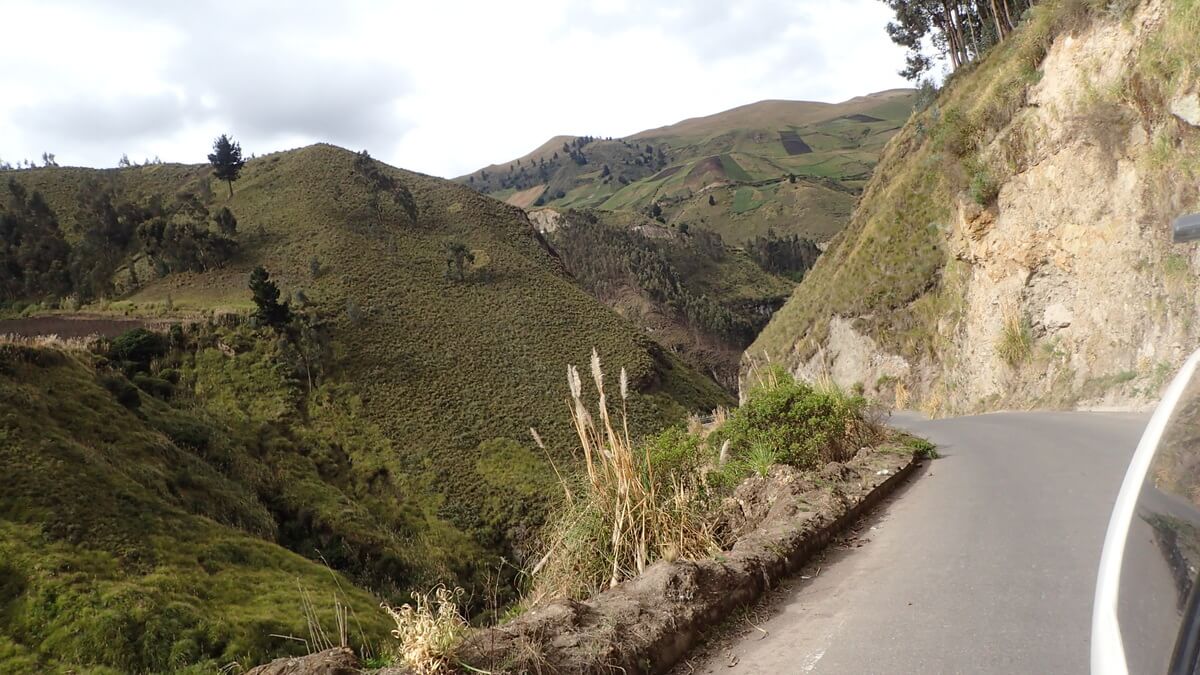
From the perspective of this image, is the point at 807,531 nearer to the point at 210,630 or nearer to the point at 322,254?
the point at 210,630

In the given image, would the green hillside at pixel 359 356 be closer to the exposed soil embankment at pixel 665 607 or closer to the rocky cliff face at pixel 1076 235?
the exposed soil embankment at pixel 665 607

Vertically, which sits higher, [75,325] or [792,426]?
[75,325]

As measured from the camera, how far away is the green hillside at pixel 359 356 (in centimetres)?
4278

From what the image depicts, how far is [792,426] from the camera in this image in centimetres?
930

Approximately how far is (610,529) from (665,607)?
3.94ft

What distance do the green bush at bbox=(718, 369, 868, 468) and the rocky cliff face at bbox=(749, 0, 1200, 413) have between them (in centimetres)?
107

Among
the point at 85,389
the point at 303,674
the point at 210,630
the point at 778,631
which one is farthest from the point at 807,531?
the point at 85,389

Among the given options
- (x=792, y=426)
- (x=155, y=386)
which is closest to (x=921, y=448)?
(x=792, y=426)

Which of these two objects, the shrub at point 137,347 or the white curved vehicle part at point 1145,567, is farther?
the shrub at point 137,347

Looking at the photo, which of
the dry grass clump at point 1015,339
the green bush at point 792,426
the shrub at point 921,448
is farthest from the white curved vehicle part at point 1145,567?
the dry grass clump at point 1015,339

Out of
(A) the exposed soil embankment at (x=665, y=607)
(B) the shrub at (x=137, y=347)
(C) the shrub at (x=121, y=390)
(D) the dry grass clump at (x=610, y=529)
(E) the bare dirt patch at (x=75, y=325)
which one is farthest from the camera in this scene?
(E) the bare dirt patch at (x=75, y=325)

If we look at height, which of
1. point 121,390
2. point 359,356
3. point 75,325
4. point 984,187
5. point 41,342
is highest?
point 75,325

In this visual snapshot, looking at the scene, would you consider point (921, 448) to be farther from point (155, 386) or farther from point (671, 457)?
point (155, 386)

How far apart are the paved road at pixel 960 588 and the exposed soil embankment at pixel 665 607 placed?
0.85ft
